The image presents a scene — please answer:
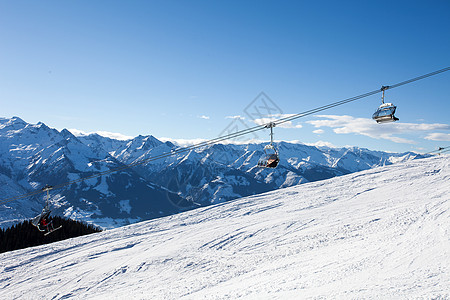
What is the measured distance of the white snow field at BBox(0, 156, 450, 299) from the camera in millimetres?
11414

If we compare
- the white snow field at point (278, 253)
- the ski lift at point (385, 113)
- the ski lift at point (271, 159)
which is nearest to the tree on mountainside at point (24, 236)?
the white snow field at point (278, 253)

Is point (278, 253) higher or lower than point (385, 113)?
lower

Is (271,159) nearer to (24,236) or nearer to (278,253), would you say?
(278,253)

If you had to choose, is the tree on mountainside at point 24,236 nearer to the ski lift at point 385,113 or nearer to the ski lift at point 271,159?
the ski lift at point 271,159

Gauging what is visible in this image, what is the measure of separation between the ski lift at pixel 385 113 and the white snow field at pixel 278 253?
5.50 meters

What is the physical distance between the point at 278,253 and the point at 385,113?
9.99 m

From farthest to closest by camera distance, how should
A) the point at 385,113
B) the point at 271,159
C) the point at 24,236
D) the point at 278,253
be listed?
the point at 24,236
the point at 278,253
the point at 271,159
the point at 385,113

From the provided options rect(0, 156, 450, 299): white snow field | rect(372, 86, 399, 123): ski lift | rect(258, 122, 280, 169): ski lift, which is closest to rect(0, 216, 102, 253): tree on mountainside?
rect(0, 156, 450, 299): white snow field

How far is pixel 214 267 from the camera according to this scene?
16.3m

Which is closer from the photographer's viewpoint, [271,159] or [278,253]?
[271,159]

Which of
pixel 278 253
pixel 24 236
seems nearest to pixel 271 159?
pixel 278 253

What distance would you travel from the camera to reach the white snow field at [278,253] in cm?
1141

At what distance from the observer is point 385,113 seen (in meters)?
10.5

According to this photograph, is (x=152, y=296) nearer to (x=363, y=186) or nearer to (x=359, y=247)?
(x=359, y=247)
